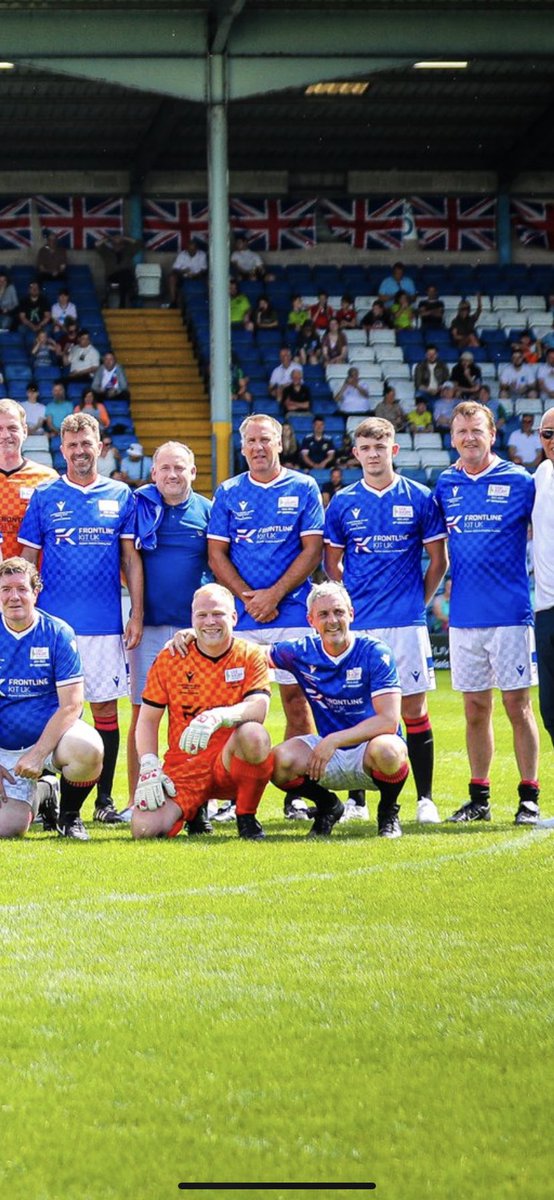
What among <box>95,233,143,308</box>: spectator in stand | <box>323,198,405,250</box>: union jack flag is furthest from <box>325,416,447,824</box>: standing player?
<box>323,198,405,250</box>: union jack flag

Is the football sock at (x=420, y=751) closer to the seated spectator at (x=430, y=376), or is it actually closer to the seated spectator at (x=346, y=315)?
the seated spectator at (x=430, y=376)

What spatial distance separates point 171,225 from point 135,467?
8.59 m

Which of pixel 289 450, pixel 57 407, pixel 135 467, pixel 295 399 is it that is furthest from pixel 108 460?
pixel 295 399

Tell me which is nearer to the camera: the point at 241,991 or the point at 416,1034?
the point at 416,1034

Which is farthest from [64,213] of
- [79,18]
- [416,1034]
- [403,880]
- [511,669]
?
[416,1034]

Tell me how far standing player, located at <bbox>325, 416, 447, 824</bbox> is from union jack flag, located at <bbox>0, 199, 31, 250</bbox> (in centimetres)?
2029

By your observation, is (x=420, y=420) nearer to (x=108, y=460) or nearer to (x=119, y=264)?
(x=108, y=460)

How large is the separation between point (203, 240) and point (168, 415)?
15.7 feet

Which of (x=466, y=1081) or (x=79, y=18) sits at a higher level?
(x=79, y=18)

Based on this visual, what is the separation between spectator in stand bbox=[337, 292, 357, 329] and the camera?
25.1 m

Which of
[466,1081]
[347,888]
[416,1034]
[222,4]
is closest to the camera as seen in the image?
[466,1081]

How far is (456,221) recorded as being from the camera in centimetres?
2872

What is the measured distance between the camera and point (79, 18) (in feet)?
61.2

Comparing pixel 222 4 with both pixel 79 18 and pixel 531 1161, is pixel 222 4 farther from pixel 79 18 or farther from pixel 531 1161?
pixel 531 1161
